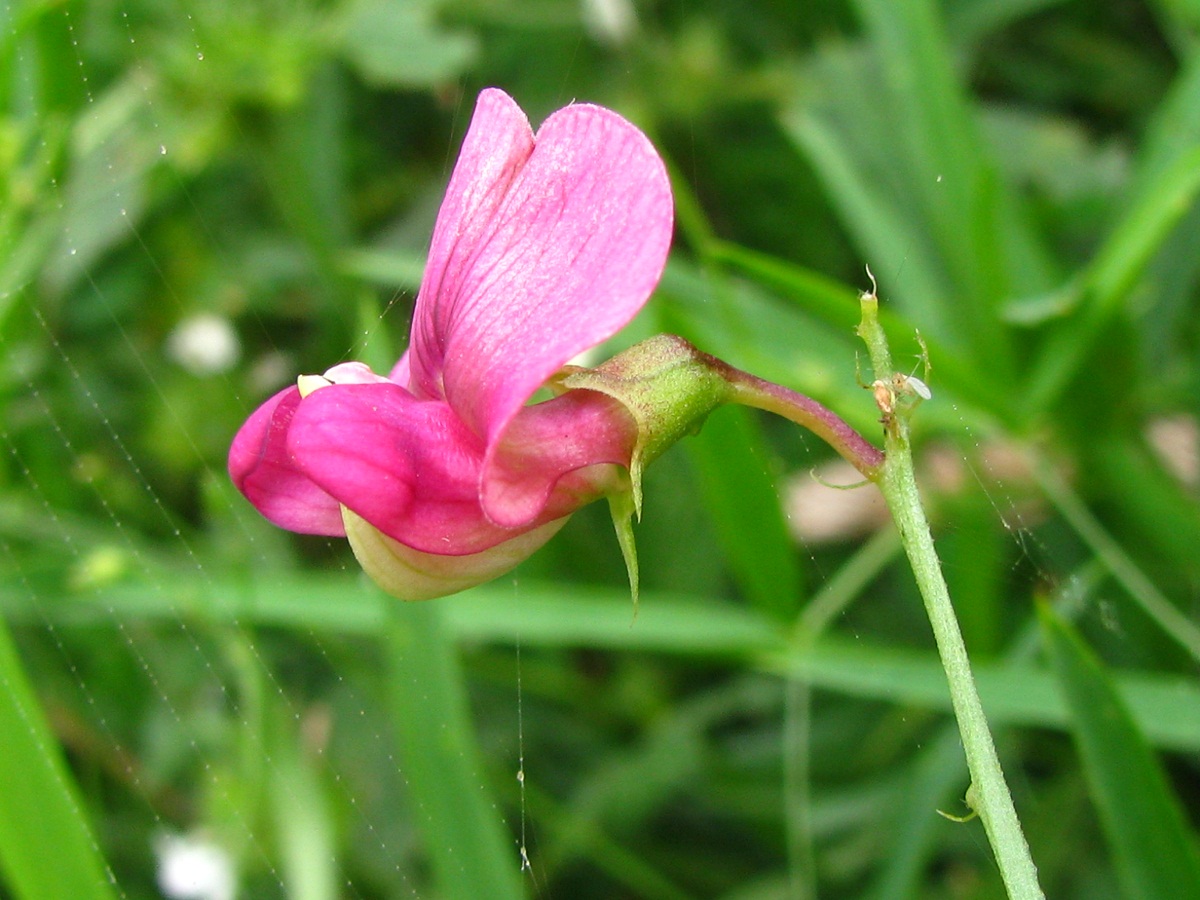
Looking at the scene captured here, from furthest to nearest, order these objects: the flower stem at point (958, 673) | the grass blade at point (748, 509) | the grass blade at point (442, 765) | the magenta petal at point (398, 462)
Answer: the grass blade at point (748, 509) < the grass blade at point (442, 765) < the magenta petal at point (398, 462) < the flower stem at point (958, 673)

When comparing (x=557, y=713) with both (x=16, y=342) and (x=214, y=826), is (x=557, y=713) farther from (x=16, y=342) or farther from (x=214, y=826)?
(x=16, y=342)

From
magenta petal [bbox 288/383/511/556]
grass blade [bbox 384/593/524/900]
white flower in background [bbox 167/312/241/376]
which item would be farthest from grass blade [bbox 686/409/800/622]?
white flower in background [bbox 167/312/241/376]

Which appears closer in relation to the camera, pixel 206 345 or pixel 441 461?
pixel 441 461

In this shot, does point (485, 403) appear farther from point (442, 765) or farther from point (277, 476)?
point (442, 765)

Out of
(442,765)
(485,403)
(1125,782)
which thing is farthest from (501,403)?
(442,765)

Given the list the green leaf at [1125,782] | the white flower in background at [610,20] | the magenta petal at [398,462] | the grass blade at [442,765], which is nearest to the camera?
the magenta petal at [398,462]

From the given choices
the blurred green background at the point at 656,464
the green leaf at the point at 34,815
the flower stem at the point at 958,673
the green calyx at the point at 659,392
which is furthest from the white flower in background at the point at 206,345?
the flower stem at the point at 958,673

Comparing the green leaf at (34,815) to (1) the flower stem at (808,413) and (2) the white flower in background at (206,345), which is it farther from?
(2) the white flower in background at (206,345)
